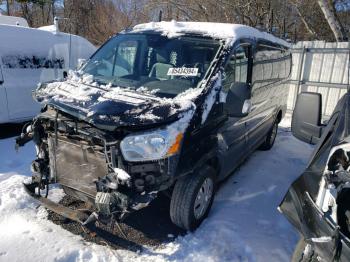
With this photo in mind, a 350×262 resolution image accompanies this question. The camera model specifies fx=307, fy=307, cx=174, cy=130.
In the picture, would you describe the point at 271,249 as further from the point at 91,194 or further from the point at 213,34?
the point at 213,34

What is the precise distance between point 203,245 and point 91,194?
47.8 inches

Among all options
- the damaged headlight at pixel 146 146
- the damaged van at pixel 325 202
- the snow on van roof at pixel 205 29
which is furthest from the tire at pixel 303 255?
the snow on van roof at pixel 205 29

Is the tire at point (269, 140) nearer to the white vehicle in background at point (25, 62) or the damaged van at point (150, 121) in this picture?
the damaged van at point (150, 121)

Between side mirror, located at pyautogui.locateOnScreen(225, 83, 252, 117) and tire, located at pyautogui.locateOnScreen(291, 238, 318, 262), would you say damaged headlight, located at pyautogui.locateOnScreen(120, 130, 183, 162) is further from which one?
tire, located at pyautogui.locateOnScreen(291, 238, 318, 262)

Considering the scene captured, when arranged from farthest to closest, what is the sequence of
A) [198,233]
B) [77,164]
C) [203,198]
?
1. [203,198]
2. [198,233]
3. [77,164]

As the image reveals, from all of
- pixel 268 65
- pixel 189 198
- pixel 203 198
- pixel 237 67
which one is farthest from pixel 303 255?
pixel 268 65

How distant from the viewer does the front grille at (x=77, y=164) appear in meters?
2.81

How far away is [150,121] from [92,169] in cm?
79

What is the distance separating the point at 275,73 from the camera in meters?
5.46

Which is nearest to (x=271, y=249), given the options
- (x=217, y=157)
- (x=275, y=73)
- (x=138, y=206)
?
(x=217, y=157)

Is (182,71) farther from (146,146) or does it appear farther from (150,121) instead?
(146,146)

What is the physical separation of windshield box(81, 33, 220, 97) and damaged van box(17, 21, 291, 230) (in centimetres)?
1

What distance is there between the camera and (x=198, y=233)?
3260mm

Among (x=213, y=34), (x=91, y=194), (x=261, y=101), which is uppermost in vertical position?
(x=213, y=34)
